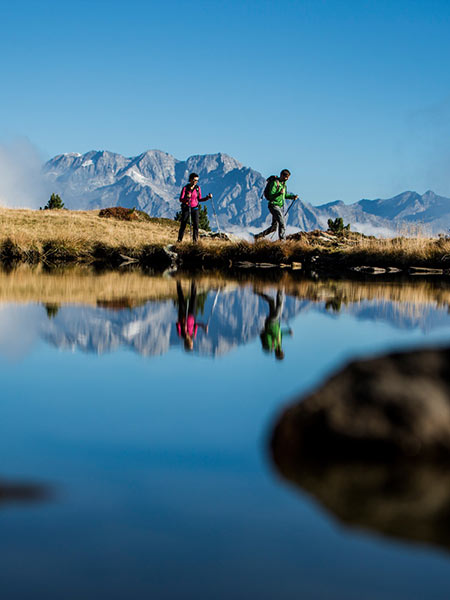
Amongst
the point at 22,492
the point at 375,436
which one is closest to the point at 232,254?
the point at 375,436

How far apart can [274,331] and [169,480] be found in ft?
21.1

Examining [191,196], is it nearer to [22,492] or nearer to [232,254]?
[232,254]

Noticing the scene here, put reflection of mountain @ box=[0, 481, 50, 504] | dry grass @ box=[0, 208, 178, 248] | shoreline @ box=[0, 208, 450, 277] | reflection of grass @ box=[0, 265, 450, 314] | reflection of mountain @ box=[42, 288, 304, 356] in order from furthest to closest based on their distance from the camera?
dry grass @ box=[0, 208, 178, 248]
shoreline @ box=[0, 208, 450, 277]
reflection of grass @ box=[0, 265, 450, 314]
reflection of mountain @ box=[42, 288, 304, 356]
reflection of mountain @ box=[0, 481, 50, 504]

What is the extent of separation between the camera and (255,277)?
73.5 ft

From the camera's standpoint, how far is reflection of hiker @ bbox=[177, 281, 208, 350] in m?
9.53

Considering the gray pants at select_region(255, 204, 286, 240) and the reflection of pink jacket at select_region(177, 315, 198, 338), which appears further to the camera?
the gray pants at select_region(255, 204, 286, 240)

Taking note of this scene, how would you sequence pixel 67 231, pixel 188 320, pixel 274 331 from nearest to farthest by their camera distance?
pixel 274 331 < pixel 188 320 < pixel 67 231

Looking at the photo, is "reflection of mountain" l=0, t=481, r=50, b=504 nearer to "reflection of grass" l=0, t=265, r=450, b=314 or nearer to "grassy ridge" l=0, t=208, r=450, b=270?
"reflection of grass" l=0, t=265, r=450, b=314

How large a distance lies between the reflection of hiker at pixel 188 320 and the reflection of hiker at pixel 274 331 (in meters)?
0.98

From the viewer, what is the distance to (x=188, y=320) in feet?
37.4

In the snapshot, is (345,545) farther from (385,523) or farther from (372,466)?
(372,466)

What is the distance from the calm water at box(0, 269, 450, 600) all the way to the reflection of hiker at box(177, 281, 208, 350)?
0.09 metres

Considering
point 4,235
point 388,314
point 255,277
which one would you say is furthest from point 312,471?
point 4,235

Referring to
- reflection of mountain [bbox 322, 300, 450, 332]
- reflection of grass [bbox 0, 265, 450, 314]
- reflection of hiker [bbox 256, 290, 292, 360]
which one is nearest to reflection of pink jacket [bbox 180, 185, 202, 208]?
reflection of grass [bbox 0, 265, 450, 314]
